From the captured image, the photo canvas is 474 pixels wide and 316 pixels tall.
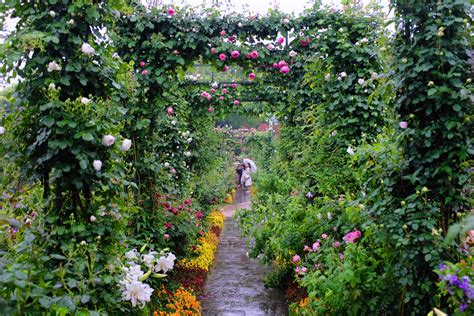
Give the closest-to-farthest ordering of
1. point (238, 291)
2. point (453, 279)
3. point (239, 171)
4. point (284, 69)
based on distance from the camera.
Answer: point (453, 279) < point (238, 291) < point (284, 69) < point (239, 171)

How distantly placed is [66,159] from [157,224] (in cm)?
188

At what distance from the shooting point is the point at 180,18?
190 inches

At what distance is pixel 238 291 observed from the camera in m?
5.04

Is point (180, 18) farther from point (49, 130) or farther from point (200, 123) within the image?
point (200, 123)

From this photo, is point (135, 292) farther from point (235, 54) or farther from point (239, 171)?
point (239, 171)

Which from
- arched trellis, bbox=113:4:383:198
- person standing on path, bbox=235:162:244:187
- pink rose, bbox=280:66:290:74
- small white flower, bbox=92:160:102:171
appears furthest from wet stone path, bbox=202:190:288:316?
person standing on path, bbox=235:162:244:187

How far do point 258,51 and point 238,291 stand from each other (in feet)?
9.63

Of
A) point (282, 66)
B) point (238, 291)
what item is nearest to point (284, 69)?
point (282, 66)

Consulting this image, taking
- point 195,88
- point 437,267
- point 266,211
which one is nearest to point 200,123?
point 195,88

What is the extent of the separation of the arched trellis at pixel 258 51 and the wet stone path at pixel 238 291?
1.66 meters

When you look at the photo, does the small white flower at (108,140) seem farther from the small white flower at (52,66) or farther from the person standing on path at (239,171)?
the person standing on path at (239,171)

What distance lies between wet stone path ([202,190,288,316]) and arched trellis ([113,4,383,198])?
1.66m

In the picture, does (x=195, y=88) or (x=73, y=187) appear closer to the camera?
(x=73, y=187)

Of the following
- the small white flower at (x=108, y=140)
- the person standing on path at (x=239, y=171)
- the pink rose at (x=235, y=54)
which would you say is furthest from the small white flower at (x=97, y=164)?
the person standing on path at (x=239, y=171)
